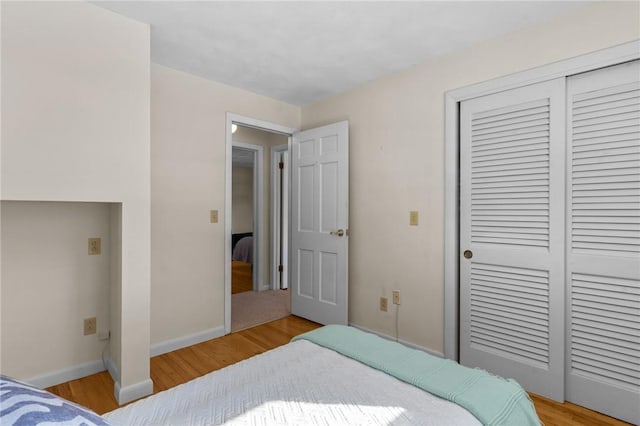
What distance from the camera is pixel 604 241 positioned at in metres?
1.88

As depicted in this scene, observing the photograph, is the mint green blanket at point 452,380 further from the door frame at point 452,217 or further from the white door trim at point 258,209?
the white door trim at point 258,209

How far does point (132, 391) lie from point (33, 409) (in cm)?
172

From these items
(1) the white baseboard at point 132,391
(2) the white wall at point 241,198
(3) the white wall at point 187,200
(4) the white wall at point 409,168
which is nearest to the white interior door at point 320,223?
(4) the white wall at point 409,168

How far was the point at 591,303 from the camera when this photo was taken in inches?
76.0

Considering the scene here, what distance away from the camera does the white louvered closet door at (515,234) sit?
203 centimetres

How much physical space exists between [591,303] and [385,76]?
2.26 metres

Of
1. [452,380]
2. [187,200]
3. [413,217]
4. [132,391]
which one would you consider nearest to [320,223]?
[413,217]

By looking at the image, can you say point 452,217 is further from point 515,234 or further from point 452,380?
point 452,380

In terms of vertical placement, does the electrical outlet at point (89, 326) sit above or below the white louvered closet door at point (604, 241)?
below

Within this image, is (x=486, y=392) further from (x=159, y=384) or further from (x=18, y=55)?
(x=18, y=55)

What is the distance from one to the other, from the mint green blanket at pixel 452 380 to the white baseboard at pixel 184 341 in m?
1.78

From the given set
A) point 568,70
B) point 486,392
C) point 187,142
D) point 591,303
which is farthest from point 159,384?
point 568,70

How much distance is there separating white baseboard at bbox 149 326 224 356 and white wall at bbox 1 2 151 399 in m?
0.60

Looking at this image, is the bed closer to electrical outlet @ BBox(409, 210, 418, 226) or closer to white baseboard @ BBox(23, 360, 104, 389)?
electrical outlet @ BBox(409, 210, 418, 226)
